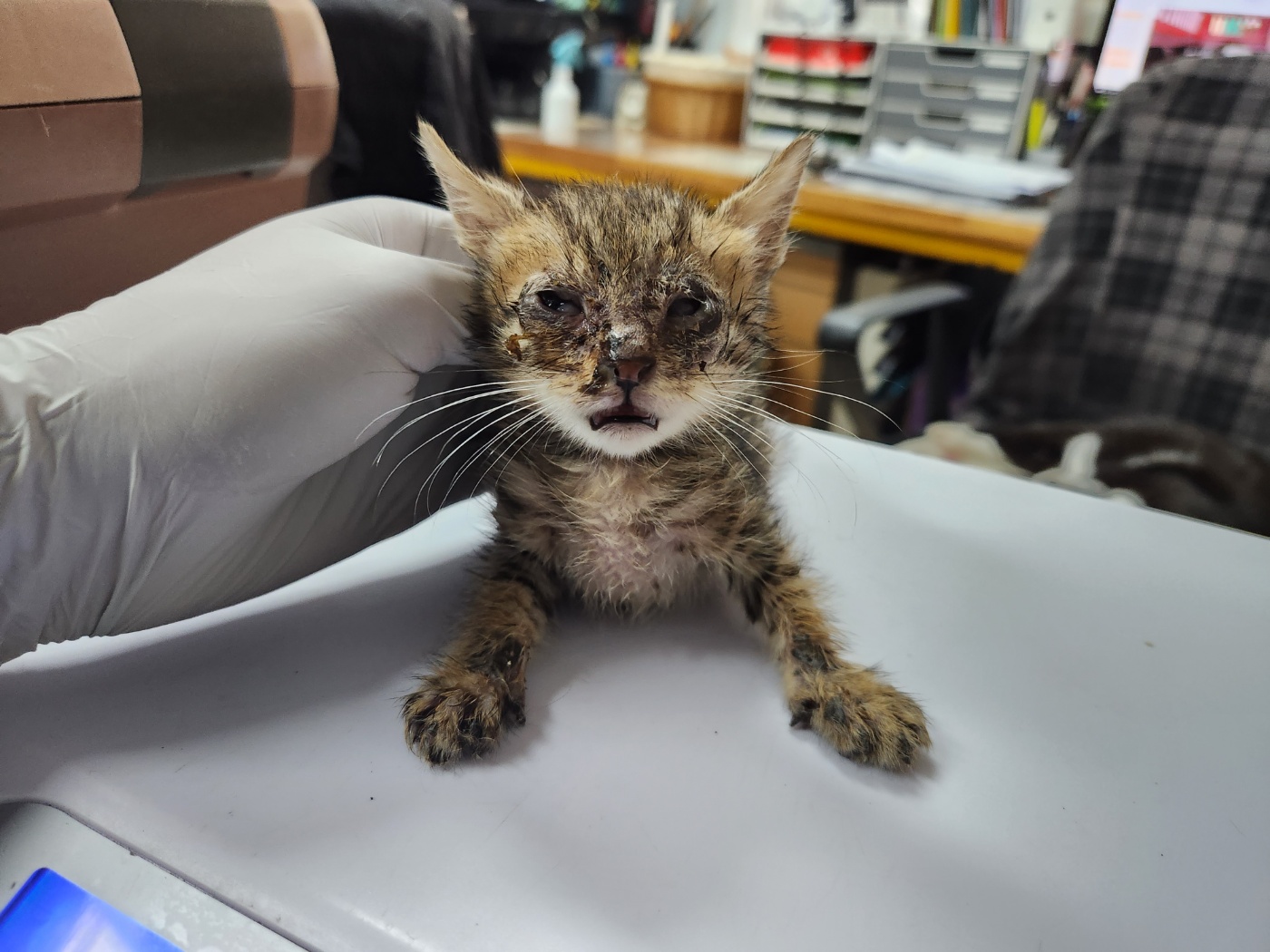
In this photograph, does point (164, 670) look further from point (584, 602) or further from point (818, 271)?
point (818, 271)

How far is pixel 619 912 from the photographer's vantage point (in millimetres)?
514

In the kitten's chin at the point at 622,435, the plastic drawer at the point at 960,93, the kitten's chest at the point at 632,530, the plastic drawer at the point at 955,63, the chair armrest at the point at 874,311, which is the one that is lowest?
the kitten's chest at the point at 632,530

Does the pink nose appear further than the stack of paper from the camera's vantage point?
No

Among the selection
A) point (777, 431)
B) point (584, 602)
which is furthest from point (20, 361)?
point (777, 431)

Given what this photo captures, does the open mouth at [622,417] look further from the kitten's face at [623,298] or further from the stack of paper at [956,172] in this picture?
the stack of paper at [956,172]

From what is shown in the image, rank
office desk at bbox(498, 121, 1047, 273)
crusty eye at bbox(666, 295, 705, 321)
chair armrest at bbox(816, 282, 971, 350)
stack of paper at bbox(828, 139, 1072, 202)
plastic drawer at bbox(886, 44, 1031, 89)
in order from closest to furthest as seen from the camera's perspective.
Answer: crusty eye at bbox(666, 295, 705, 321) < chair armrest at bbox(816, 282, 971, 350) < office desk at bbox(498, 121, 1047, 273) < stack of paper at bbox(828, 139, 1072, 202) < plastic drawer at bbox(886, 44, 1031, 89)

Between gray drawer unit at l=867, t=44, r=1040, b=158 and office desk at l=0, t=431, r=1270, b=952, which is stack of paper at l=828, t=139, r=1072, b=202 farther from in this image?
office desk at l=0, t=431, r=1270, b=952

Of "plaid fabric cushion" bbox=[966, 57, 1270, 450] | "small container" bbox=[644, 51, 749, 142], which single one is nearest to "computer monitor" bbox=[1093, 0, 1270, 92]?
"plaid fabric cushion" bbox=[966, 57, 1270, 450]

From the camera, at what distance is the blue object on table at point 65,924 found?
19.0 inches

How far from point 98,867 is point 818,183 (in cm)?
189

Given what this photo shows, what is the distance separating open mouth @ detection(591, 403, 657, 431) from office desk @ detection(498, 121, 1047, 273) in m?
0.95

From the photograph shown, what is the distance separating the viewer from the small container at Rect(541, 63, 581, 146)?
239 cm

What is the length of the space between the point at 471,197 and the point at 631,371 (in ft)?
1.05

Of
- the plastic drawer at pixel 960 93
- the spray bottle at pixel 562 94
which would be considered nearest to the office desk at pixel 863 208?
the spray bottle at pixel 562 94
